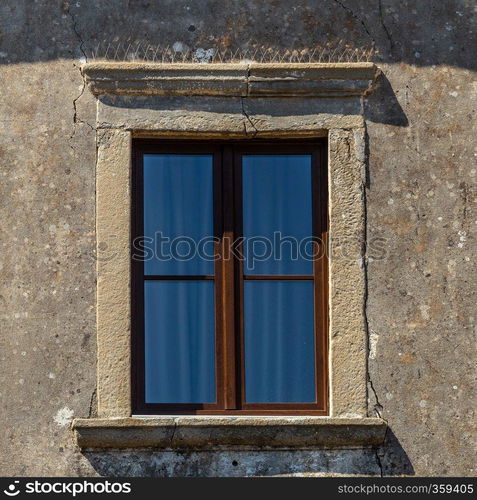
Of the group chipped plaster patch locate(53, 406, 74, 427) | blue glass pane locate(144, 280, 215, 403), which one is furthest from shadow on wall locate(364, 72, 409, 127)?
chipped plaster patch locate(53, 406, 74, 427)

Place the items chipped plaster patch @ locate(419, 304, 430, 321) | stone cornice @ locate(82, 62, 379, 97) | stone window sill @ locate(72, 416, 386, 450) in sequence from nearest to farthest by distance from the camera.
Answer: stone window sill @ locate(72, 416, 386, 450) → chipped plaster patch @ locate(419, 304, 430, 321) → stone cornice @ locate(82, 62, 379, 97)

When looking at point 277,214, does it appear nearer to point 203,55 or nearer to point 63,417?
point 203,55

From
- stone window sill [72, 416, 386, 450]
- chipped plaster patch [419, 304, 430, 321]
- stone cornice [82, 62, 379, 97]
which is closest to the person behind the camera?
stone window sill [72, 416, 386, 450]

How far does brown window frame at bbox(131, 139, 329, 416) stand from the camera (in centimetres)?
634

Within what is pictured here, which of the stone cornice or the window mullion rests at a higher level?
the stone cornice

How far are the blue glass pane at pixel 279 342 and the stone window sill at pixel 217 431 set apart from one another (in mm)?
244

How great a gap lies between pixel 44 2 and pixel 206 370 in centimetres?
212

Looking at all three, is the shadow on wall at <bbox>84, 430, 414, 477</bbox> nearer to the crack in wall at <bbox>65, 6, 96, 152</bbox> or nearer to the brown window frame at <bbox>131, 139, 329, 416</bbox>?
the brown window frame at <bbox>131, 139, 329, 416</bbox>

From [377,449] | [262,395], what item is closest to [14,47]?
[262,395]

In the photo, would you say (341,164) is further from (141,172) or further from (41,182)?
(41,182)

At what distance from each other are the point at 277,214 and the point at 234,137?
1.51 ft

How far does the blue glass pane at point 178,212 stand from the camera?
21.4ft

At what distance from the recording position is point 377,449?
6.21m

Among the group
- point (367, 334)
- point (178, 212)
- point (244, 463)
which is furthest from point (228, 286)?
point (244, 463)
